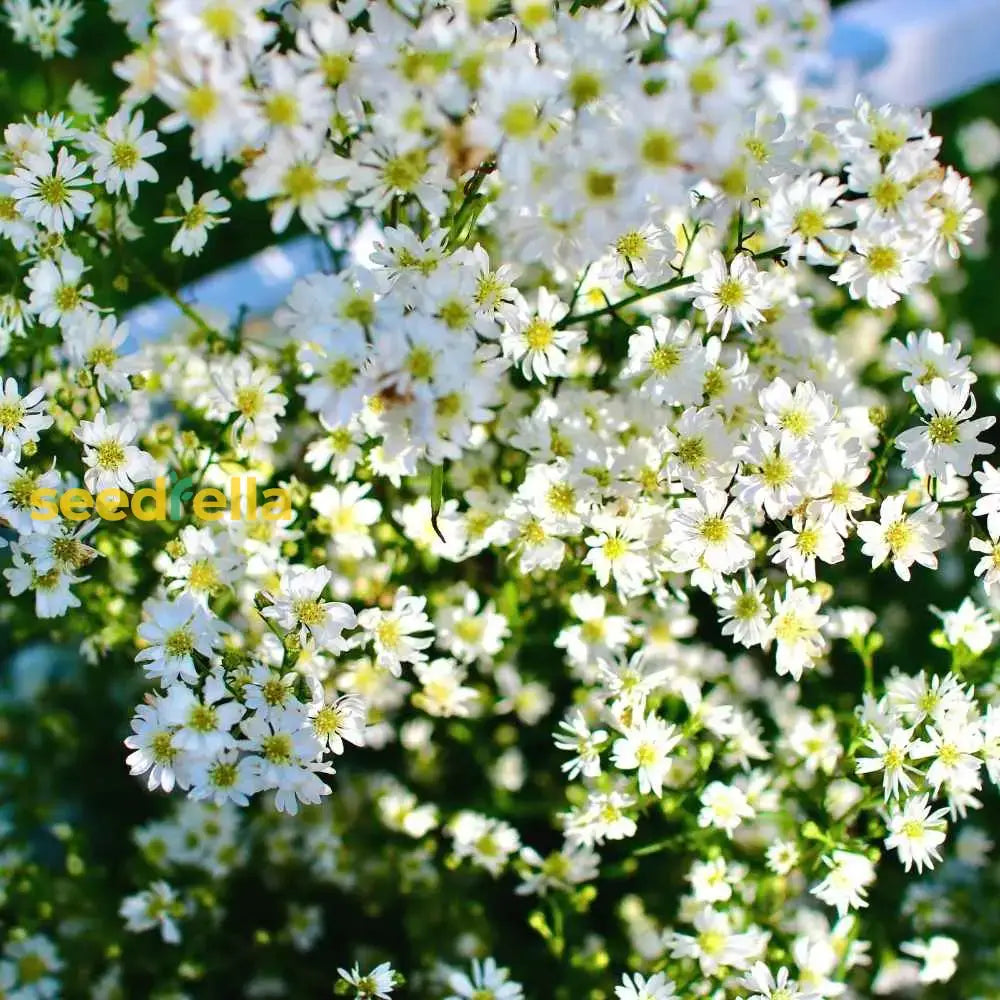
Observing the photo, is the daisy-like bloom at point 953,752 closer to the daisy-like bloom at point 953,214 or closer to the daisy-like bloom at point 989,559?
the daisy-like bloom at point 989,559

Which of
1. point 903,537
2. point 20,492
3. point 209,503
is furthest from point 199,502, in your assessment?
point 903,537

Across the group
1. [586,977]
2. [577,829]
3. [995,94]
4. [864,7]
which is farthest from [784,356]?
[995,94]

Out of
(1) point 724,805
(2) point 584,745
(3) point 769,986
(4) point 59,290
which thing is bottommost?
(3) point 769,986

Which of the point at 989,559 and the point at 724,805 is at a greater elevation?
the point at 989,559

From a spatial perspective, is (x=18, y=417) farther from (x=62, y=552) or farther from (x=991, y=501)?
(x=991, y=501)

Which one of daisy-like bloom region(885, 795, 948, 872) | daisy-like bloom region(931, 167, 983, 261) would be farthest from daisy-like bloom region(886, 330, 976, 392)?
daisy-like bloom region(885, 795, 948, 872)

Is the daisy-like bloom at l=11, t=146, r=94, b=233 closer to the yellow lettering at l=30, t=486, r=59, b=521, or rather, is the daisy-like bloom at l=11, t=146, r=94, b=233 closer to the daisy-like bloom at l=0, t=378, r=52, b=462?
the daisy-like bloom at l=0, t=378, r=52, b=462

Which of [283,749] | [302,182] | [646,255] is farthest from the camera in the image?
[646,255]

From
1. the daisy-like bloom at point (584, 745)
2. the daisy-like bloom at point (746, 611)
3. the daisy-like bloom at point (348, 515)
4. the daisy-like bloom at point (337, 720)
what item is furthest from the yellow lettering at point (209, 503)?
the daisy-like bloom at point (746, 611)
